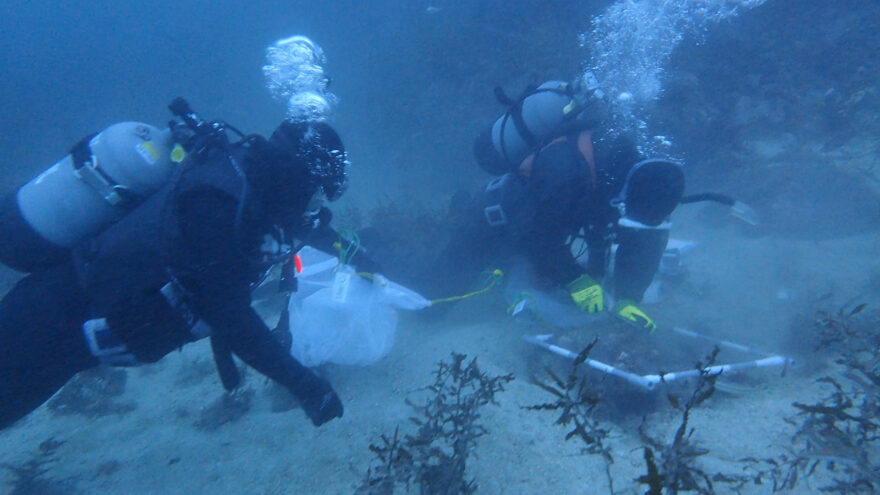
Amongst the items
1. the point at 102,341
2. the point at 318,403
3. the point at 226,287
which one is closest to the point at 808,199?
the point at 318,403

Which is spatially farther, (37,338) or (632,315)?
(632,315)

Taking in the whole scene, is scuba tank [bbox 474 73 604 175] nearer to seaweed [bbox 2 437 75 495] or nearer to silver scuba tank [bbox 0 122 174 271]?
silver scuba tank [bbox 0 122 174 271]

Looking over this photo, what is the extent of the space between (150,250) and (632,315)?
421 cm

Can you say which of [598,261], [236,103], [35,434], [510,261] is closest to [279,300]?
[35,434]

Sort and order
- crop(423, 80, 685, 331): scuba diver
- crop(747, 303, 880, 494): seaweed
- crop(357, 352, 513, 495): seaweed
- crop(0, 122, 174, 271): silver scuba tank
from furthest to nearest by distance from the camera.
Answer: crop(423, 80, 685, 331): scuba diver → crop(0, 122, 174, 271): silver scuba tank → crop(357, 352, 513, 495): seaweed → crop(747, 303, 880, 494): seaweed

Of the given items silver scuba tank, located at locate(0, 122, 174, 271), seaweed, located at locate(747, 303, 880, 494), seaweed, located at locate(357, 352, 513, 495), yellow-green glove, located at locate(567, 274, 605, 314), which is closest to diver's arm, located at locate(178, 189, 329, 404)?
Answer: silver scuba tank, located at locate(0, 122, 174, 271)

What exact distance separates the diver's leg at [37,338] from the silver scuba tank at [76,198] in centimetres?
20

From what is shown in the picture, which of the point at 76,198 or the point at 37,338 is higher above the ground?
the point at 76,198

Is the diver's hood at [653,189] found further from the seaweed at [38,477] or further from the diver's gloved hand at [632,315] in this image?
the seaweed at [38,477]

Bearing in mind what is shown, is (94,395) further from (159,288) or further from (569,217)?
(569,217)

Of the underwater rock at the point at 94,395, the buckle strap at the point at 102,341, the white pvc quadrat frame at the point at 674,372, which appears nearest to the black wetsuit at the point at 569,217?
the white pvc quadrat frame at the point at 674,372

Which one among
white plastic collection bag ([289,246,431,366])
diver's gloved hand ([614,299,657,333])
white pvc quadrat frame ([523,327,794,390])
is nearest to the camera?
white pvc quadrat frame ([523,327,794,390])

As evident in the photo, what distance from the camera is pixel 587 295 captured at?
4.41 meters

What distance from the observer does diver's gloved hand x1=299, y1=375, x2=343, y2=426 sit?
3.18 metres
